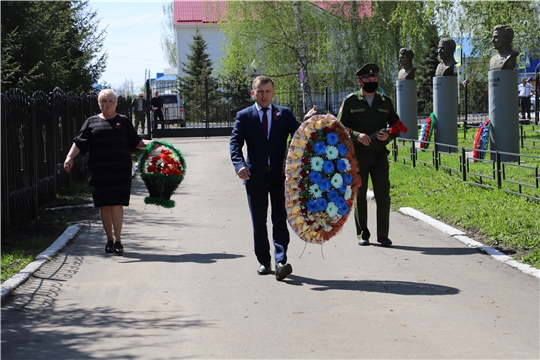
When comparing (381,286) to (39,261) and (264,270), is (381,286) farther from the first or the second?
(39,261)

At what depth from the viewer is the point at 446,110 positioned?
2002 cm

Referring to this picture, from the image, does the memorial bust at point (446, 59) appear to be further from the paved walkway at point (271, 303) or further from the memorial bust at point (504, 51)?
Answer: the paved walkway at point (271, 303)

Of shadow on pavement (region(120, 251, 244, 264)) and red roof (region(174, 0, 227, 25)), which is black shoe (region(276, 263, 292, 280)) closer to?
shadow on pavement (region(120, 251, 244, 264))

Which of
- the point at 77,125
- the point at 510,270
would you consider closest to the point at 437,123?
the point at 77,125

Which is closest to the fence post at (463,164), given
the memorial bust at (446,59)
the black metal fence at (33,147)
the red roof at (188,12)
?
the memorial bust at (446,59)


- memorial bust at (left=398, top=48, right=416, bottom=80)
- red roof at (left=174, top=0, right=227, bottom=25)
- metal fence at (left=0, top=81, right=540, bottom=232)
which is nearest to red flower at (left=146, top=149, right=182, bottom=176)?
metal fence at (left=0, top=81, right=540, bottom=232)

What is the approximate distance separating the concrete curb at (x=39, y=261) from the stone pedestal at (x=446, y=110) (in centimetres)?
1104

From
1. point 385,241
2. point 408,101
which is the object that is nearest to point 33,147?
point 385,241

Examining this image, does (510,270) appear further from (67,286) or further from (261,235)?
(67,286)

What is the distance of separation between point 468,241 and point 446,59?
1154 centimetres

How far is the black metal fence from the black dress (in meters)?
1.69

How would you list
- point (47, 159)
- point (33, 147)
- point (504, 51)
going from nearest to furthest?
point (33, 147)
point (47, 159)
point (504, 51)

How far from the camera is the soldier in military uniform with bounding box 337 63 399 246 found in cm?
978

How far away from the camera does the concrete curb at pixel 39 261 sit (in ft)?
25.6
